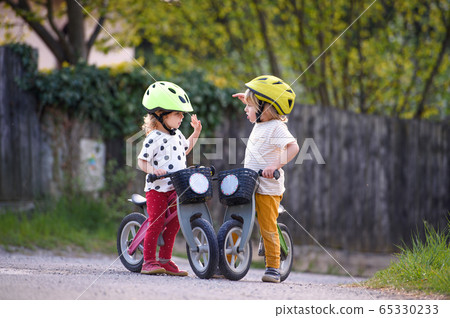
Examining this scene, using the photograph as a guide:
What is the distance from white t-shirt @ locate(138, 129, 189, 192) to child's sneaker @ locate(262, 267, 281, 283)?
965mm

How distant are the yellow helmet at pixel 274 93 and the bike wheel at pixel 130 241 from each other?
139cm

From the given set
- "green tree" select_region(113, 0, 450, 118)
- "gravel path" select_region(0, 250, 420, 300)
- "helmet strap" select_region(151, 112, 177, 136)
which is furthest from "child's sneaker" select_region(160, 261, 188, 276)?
"green tree" select_region(113, 0, 450, 118)

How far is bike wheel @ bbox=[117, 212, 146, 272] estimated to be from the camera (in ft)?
16.4

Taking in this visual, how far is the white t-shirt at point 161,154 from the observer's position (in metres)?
4.69

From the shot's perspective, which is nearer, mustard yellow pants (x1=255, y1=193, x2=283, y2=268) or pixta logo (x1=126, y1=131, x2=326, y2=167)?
mustard yellow pants (x1=255, y1=193, x2=283, y2=268)

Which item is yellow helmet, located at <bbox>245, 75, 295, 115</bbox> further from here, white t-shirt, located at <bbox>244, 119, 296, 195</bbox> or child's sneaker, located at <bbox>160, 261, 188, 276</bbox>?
child's sneaker, located at <bbox>160, 261, 188, 276</bbox>

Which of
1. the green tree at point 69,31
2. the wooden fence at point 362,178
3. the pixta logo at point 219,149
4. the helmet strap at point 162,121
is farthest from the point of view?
the green tree at point 69,31

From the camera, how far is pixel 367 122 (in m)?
9.55

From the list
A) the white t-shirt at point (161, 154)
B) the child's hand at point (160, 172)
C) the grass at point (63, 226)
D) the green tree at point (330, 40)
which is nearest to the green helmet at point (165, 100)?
the white t-shirt at point (161, 154)

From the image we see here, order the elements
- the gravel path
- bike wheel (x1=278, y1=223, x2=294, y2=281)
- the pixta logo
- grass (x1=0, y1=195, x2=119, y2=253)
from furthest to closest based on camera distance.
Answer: the pixta logo
grass (x1=0, y1=195, x2=119, y2=253)
bike wheel (x1=278, y1=223, x2=294, y2=281)
the gravel path

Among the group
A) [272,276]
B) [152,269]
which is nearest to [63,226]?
[152,269]

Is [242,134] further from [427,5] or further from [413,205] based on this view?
[427,5]

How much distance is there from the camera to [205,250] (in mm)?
4547

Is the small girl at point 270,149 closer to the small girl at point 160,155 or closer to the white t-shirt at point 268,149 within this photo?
the white t-shirt at point 268,149
